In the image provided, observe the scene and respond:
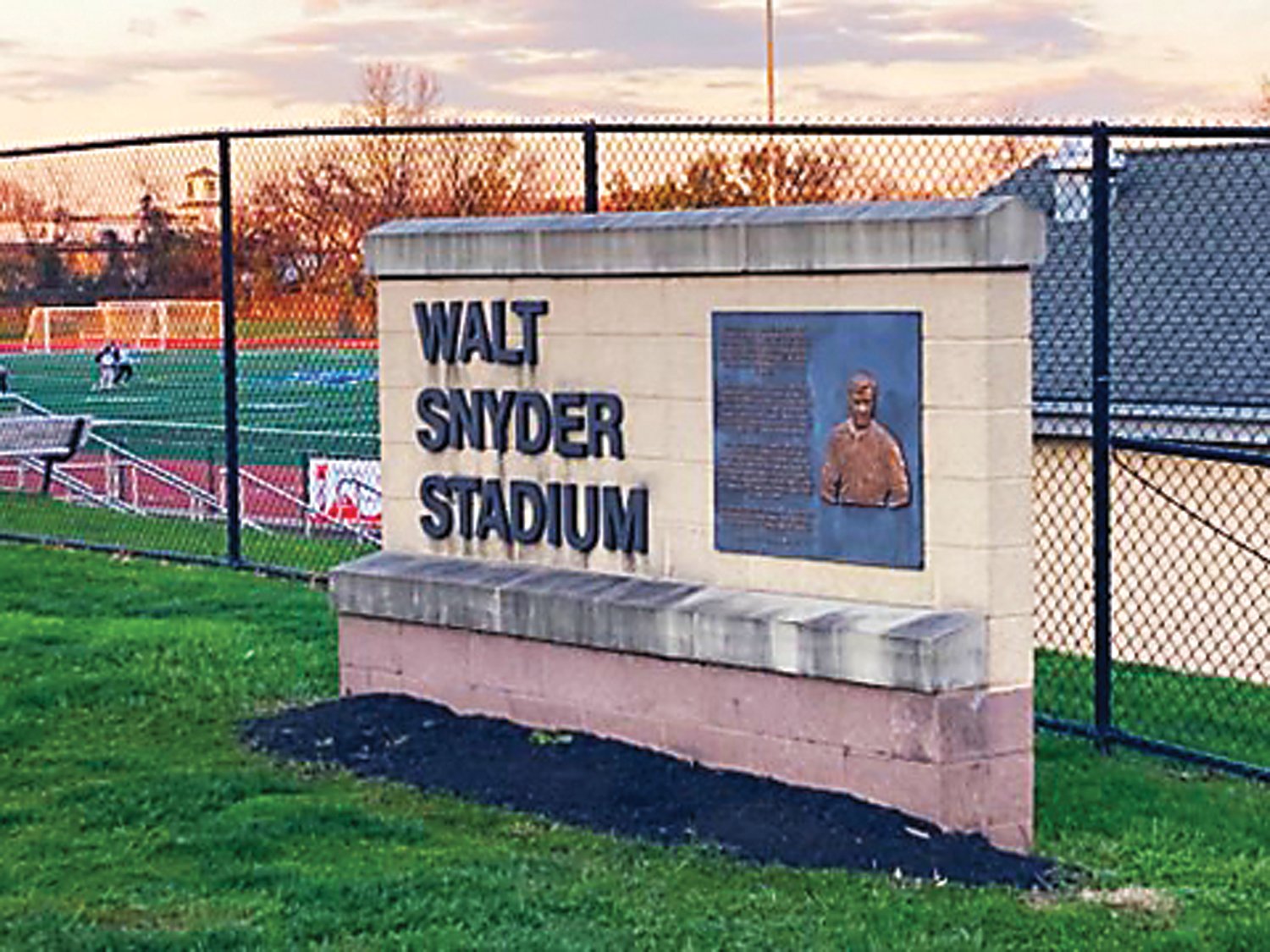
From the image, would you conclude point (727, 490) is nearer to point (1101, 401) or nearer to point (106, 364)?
point (1101, 401)

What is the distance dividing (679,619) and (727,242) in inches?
51.1

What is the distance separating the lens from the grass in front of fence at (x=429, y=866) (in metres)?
6.60

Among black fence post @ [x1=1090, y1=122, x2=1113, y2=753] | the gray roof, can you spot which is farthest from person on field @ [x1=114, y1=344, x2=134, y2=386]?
black fence post @ [x1=1090, y1=122, x2=1113, y2=753]

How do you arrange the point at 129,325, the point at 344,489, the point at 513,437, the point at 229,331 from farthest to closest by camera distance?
the point at 344,489 < the point at 129,325 < the point at 229,331 < the point at 513,437

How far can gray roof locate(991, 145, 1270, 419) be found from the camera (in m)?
16.1

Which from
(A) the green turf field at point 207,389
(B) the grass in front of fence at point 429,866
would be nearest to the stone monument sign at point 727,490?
(B) the grass in front of fence at point 429,866

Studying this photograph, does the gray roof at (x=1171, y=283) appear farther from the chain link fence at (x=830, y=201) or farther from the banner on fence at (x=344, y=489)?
the banner on fence at (x=344, y=489)

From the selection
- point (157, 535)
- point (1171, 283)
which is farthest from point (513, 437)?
point (1171, 283)

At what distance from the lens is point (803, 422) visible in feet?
26.3

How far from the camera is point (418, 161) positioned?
1292cm

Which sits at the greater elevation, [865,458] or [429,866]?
[865,458]

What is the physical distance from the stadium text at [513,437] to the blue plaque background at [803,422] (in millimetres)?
527

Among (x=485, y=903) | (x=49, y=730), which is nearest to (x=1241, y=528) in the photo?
(x=49, y=730)

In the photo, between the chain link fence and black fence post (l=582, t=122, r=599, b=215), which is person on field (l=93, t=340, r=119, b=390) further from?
black fence post (l=582, t=122, r=599, b=215)
